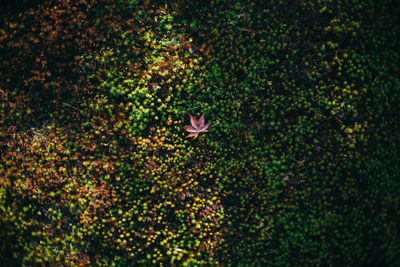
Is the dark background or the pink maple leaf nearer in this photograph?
the pink maple leaf

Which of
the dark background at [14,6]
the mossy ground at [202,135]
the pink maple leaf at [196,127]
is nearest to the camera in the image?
the mossy ground at [202,135]

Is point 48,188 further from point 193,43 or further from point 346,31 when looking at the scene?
point 346,31

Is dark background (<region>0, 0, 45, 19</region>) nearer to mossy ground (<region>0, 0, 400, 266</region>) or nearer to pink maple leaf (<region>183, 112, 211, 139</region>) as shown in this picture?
mossy ground (<region>0, 0, 400, 266</region>)

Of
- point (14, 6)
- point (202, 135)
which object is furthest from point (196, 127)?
point (14, 6)

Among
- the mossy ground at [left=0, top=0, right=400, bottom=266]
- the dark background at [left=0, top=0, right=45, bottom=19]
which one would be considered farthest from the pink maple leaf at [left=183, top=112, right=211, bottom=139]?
the dark background at [left=0, top=0, right=45, bottom=19]

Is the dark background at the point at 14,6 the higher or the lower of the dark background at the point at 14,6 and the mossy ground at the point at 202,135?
the higher

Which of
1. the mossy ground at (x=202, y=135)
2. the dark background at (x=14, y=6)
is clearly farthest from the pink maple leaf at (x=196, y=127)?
the dark background at (x=14, y=6)

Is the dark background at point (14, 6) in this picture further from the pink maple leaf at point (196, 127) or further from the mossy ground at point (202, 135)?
the pink maple leaf at point (196, 127)

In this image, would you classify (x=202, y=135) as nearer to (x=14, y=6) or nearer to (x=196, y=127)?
(x=196, y=127)
